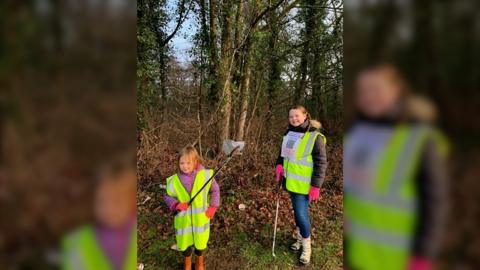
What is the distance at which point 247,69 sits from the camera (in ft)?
16.6

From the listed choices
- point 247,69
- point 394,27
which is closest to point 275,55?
point 247,69

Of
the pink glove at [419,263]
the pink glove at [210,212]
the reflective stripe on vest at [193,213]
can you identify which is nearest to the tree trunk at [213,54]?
the reflective stripe on vest at [193,213]

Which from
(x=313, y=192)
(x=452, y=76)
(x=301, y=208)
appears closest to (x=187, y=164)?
(x=313, y=192)

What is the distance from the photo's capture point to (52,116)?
1.80 feet

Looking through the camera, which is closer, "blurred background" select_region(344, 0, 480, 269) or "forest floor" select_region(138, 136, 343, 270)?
"blurred background" select_region(344, 0, 480, 269)

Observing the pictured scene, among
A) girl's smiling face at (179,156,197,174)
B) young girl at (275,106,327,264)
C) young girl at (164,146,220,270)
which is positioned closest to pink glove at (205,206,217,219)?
young girl at (164,146,220,270)

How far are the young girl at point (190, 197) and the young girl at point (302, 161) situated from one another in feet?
2.76

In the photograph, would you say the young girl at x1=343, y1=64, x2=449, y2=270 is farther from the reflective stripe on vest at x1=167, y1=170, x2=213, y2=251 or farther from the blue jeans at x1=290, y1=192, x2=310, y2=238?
the blue jeans at x1=290, y1=192, x2=310, y2=238

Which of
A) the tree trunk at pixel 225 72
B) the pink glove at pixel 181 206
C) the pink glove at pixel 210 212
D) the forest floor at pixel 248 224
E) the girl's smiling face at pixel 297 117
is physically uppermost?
the tree trunk at pixel 225 72

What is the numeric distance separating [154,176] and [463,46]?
442 cm

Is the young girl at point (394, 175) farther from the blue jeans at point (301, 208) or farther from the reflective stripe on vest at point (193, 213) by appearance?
the blue jeans at point (301, 208)

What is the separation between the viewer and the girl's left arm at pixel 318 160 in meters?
3.14

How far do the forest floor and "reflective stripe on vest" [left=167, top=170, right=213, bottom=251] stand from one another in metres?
0.74

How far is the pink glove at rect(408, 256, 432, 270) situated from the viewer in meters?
0.56
